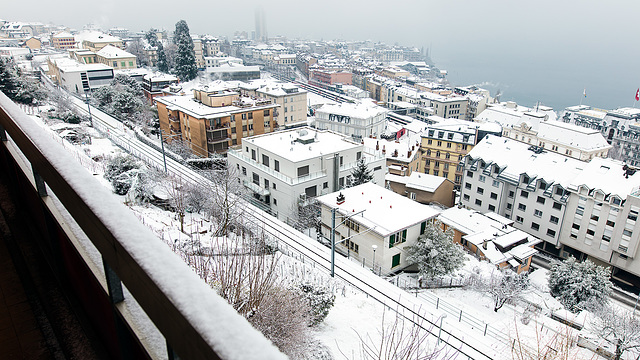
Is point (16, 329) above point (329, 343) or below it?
above

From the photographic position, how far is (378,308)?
1468cm

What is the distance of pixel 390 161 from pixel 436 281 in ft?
81.3

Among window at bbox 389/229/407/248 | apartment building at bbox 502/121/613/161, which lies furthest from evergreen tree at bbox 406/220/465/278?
apartment building at bbox 502/121/613/161

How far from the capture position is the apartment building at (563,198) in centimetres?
3225

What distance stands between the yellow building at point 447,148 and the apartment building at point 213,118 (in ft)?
65.0

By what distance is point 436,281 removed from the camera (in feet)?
76.3

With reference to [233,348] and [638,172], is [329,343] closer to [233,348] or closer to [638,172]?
[233,348]

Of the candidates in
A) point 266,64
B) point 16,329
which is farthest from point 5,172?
point 266,64

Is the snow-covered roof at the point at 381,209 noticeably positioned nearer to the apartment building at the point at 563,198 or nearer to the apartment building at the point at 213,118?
the apartment building at the point at 563,198

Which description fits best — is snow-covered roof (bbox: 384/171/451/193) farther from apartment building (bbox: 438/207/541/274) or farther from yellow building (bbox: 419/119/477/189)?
yellow building (bbox: 419/119/477/189)

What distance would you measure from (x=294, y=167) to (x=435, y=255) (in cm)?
1164

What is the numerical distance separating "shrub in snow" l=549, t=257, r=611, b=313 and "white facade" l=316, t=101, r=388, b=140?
40032 millimetres

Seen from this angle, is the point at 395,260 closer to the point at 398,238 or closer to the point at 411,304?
the point at 398,238

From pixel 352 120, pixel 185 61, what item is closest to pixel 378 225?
pixel 352 120
